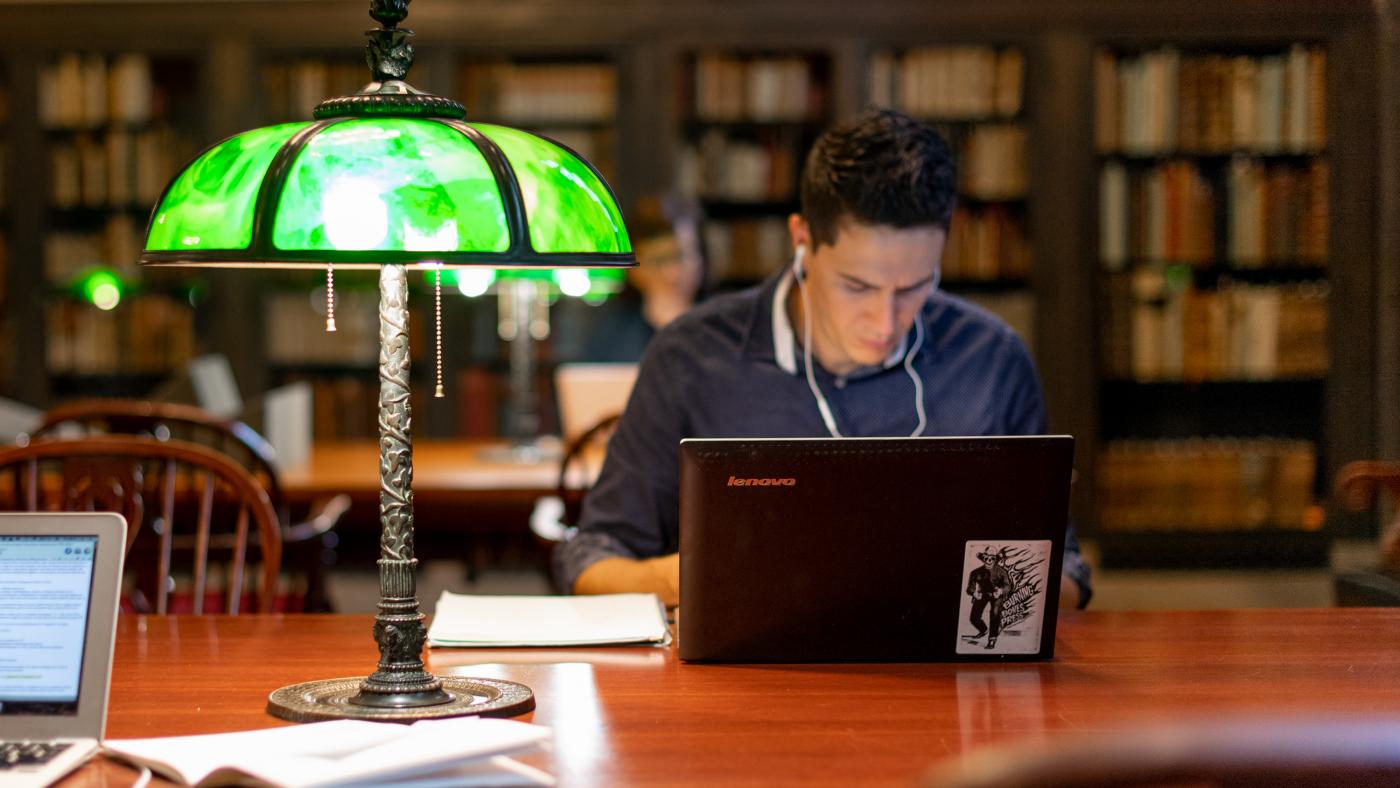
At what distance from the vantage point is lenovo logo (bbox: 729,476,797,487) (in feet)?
4.57

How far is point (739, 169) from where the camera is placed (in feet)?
17.8

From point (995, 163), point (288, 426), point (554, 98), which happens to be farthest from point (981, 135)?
point (288, 426)

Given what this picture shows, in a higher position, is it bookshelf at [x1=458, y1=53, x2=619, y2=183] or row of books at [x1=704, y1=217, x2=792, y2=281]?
bookshelf at [x1=458, y1=53, x2=619, y2=183]

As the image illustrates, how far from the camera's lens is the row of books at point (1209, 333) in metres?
5.34

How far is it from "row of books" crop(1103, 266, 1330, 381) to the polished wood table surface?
2.23 m

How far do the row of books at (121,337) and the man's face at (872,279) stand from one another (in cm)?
401

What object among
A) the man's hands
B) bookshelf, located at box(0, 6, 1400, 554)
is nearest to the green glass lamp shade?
the man's hands

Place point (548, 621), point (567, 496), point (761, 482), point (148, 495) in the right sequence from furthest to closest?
point (567, 496)
point (148, 495)
point (548, 621)
point (761, 482)

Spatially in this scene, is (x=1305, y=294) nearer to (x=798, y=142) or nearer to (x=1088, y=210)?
(x=1088, y=210)

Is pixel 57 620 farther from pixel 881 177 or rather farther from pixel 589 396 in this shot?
pixel 589 396

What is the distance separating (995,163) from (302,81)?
95.1 inches

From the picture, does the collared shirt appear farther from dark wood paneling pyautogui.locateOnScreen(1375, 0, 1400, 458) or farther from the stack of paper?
dark wood paneling pyautogui.locateOnScreen(1375, 0, 1400, 458)

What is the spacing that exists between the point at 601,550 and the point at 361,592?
3.26m

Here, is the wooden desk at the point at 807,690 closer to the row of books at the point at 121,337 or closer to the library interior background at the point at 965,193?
the library interior background at the point at 965,193
